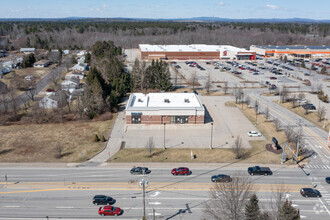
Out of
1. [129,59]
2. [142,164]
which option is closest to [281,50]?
[129,59]

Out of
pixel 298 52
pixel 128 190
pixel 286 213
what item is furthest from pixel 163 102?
pixel 298 52

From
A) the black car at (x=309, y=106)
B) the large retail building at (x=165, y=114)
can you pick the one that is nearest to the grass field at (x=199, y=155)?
the large retail building at (x=165, y=114)

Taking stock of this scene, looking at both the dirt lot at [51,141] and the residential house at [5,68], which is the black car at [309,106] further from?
the residential house at [5,68]

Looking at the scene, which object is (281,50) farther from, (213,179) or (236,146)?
(213,179)

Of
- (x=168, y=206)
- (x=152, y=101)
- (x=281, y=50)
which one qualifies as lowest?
(x=168, y=206)

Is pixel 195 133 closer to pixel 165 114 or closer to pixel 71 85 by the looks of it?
pixel 165 114

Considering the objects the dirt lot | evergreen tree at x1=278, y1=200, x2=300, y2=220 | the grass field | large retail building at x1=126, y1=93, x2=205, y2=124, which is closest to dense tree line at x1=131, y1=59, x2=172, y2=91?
large retail building at x1=126, y1=93, x2=205, y2=124

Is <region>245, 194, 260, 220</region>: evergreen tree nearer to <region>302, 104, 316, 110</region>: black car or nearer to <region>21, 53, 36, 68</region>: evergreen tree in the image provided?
<region>302, 104, 316, 110</region>: black car
